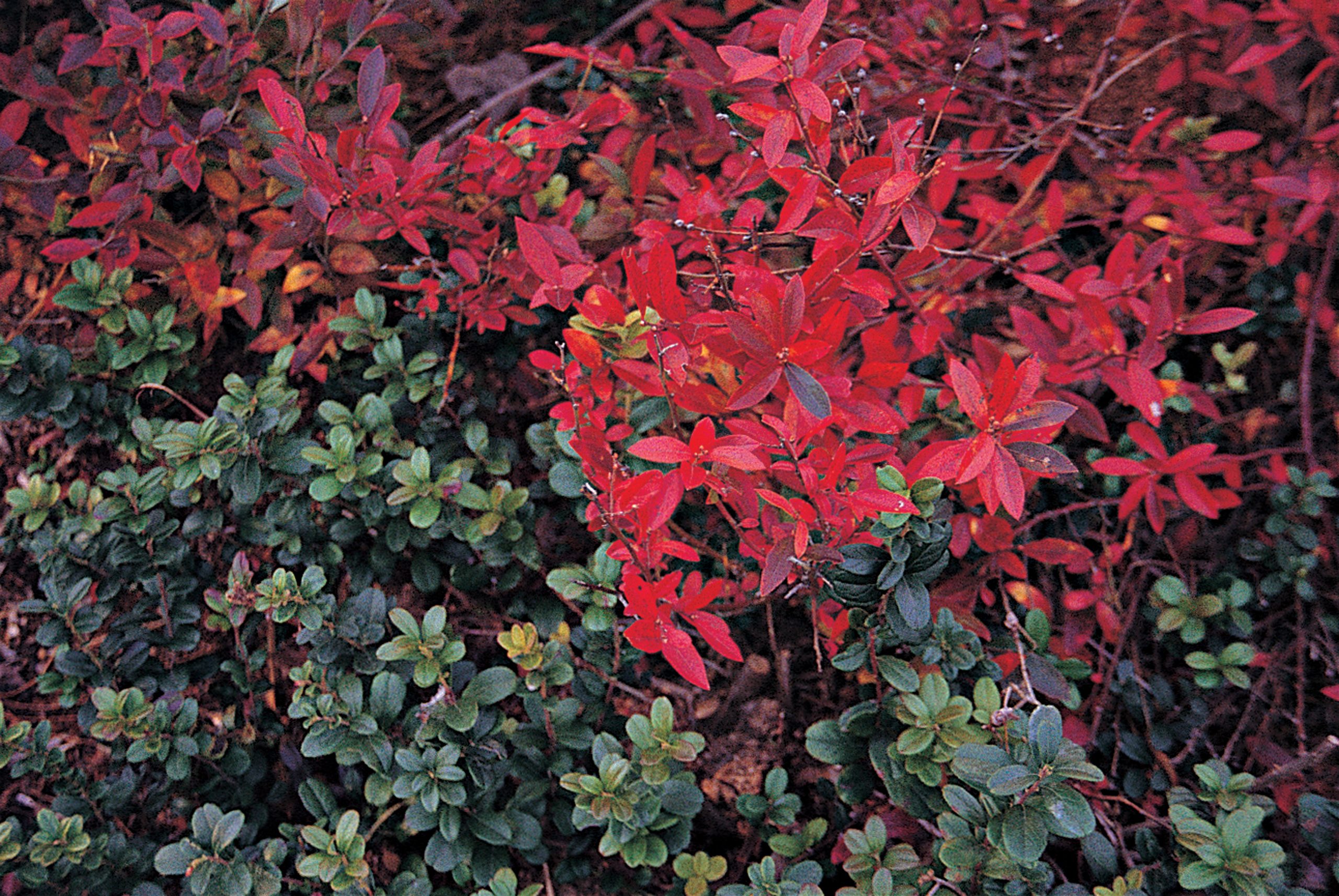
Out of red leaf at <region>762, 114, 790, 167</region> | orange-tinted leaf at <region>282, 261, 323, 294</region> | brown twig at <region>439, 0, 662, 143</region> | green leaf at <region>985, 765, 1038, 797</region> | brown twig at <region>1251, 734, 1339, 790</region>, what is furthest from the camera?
brown twig at <region>439, 0, 662, 143</region>

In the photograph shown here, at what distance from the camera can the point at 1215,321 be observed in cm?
132

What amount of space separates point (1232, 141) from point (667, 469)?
139 cm

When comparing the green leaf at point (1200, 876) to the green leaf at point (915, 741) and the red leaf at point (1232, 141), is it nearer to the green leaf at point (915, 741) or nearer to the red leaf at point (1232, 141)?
the green leaf at point (915, 741)

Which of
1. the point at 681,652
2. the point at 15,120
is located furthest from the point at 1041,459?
the point at 15,120

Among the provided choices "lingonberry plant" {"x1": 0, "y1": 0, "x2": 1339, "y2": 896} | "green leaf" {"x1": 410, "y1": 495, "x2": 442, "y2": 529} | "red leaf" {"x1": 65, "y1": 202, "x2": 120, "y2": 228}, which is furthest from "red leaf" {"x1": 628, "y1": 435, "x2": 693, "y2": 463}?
"red leaf" {"x1": 65, "y1": 202, "x2": 120, "y2": 228}

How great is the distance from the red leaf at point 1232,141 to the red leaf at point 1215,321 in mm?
614

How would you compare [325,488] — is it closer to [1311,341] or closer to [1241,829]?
[1241,829]

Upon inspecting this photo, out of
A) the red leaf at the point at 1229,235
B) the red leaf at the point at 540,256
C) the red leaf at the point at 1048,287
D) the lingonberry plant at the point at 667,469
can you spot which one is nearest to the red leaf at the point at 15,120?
the lingonberry plant at the point at 667,469

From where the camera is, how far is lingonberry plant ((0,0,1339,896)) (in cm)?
115

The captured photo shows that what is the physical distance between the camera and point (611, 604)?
1.30 meters

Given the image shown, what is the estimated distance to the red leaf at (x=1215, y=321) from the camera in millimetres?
1308

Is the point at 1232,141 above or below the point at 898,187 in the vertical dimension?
below

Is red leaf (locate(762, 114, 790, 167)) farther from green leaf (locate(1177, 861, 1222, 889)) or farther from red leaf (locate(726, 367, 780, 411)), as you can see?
green leaf (locate(1177, 861, 1222, 889))

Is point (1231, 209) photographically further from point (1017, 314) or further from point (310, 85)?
point (310, 85)
